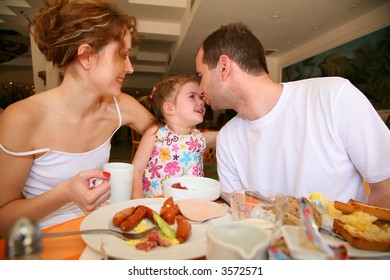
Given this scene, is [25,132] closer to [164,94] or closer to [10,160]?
[10,160]

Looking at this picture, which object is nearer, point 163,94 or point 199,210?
point 199,210

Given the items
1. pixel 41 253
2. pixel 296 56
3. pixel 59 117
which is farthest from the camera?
pixel 296 56

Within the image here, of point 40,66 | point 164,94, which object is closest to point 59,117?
point 164,94

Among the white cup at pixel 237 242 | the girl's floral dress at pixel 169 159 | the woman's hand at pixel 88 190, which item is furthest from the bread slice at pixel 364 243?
the girl's floral dress at pixel 169 159

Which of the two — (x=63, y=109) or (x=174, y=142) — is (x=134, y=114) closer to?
(x=174, y=142)

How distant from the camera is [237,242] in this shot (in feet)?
1.23

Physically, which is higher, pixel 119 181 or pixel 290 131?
pixel 290 131

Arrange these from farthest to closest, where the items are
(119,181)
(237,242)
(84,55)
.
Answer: (84,55) < (119,181) < (237,242)

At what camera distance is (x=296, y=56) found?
7.83 metres

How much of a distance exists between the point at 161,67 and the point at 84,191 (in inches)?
475

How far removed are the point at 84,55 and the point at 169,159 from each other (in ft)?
2.48

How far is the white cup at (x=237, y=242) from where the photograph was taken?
348 millimetres

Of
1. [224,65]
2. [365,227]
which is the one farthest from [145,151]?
[365,227]
